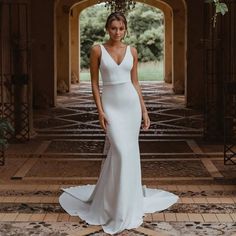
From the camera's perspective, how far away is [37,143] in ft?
30.8

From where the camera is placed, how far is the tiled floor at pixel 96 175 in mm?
4805

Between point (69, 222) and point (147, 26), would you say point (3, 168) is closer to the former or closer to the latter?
point (69, 222)

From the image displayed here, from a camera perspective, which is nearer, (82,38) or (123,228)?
(123,228)

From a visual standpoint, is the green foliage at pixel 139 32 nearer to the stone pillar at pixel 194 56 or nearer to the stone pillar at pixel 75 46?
the stone pillar at pixel 75 46

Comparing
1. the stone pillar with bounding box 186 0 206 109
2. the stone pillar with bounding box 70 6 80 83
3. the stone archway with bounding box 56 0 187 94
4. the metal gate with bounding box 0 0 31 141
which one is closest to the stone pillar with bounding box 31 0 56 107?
the stone pillar with bounding box 186 0 206 109

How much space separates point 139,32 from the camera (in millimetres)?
34344

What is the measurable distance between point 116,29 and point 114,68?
0.99ft

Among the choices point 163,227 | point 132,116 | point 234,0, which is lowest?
point 163,227

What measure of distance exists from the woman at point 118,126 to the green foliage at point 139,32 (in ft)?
95.1

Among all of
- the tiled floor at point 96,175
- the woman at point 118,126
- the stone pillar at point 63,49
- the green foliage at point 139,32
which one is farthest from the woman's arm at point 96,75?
the green foliage at point 139,32

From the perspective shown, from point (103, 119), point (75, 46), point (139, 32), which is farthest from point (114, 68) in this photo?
point (139, 32)

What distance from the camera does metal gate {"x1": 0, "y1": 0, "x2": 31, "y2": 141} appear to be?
9.29m

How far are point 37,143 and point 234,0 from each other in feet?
11.9

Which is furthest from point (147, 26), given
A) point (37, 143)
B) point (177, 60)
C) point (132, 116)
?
point (132, 116)
